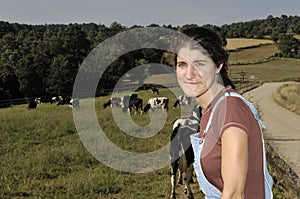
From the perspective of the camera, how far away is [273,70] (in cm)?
7975

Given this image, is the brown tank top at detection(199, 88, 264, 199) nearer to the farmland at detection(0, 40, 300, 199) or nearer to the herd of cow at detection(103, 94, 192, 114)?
the farmland at detection(0, 40, 300, 199)

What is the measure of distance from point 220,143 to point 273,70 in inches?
3211

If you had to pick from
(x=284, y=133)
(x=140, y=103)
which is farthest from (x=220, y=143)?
(x=140, y=103)

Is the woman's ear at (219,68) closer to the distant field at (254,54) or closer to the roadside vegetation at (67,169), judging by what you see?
the roadside vegetation at (67,169)

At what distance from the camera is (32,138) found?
50.7ft

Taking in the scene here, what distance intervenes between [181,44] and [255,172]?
0.82 meters

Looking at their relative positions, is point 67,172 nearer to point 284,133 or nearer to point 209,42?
point 209,42

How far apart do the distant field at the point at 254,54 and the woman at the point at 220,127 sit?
270ft

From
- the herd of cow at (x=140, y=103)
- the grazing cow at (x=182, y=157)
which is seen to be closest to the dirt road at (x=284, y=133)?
the grazing cow at (x=182, y=157)

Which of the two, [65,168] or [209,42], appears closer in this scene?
[209,42]

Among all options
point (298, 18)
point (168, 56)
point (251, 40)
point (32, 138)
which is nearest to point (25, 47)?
point (251, 40)

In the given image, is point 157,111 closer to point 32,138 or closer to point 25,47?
point 32,138

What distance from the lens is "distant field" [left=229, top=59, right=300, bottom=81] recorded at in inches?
2882

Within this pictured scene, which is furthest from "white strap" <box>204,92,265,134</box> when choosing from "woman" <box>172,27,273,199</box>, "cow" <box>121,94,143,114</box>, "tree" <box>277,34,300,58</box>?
"tree" <box>277,34,300,58</box>
